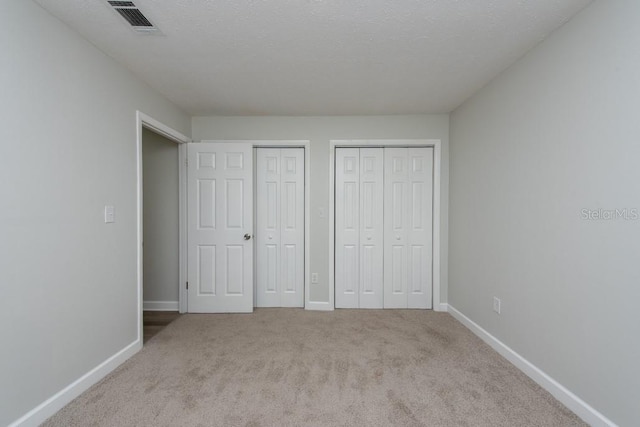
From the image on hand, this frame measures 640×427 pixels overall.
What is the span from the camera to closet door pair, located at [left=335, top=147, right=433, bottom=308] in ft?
11.5

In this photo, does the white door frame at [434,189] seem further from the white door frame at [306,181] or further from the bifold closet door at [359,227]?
the white door frame at [306,181]

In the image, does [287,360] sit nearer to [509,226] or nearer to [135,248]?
[135,248]

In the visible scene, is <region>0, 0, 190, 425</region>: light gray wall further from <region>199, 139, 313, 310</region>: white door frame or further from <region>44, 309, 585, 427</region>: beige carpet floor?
<region>199, 139, 313, 310</region>: white door frame

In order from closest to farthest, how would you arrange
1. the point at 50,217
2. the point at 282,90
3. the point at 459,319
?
the point at 50,217, the point at 282,90, the point at 459,319

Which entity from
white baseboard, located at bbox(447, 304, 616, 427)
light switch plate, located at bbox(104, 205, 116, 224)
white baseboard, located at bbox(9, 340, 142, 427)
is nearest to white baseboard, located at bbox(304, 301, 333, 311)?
white baseboard, located at bbox(447, 304, 616, 427)

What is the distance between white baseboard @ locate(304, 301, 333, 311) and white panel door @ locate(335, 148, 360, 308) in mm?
121

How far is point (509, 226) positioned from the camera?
90.3 inches

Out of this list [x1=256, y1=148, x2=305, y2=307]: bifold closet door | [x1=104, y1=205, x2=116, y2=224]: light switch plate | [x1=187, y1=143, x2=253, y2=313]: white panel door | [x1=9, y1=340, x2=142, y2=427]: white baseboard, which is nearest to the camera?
[x1=9, y1=340, x2=142, y2=427]: white baseboard

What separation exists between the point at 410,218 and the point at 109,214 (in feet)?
10.0

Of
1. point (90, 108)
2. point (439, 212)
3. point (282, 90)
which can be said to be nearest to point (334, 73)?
point (282, 90)

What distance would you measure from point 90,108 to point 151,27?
72cm

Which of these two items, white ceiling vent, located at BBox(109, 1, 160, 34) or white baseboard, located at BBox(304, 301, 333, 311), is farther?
white baseboard, located at BBox(304, 301, 333, 311)

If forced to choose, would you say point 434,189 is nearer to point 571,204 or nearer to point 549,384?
point 571,204

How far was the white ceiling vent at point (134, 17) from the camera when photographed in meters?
1.59
